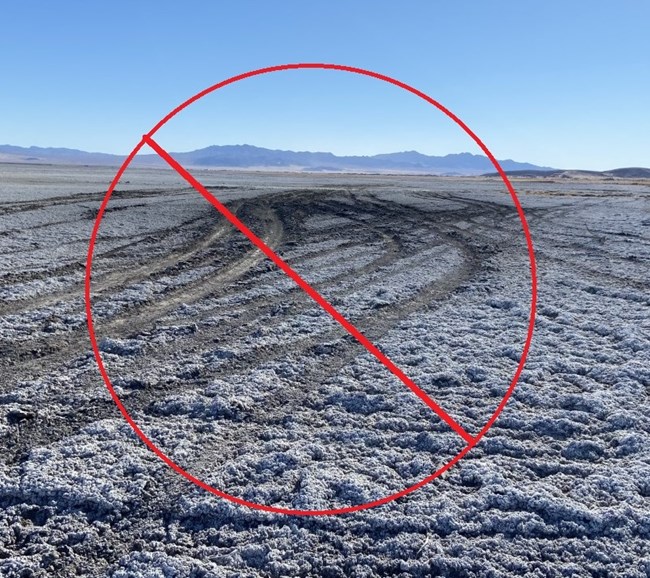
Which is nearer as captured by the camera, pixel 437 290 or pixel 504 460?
pixel 504 460

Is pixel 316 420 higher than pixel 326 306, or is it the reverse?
pixel 326 306

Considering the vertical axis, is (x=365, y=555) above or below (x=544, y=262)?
below

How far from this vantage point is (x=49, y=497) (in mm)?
3357

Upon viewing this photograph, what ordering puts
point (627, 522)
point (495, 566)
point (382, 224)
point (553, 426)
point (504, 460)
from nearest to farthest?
1. point (495, 566)
2. point (627, 522)
3. point (504, 460)
4. point (553, 426)
5. point (382, 224)

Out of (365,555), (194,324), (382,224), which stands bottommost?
(365,555)

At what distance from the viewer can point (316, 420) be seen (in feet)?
14.3

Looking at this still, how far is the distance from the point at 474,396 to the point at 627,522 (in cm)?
164

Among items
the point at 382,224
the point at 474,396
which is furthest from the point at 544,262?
the point at 474,396

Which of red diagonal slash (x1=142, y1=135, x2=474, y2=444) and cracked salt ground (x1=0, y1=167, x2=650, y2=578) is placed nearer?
cracked salt ground (x1=0, y1=167, x2=650, y2=578)

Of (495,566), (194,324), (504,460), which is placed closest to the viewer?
(495,566)

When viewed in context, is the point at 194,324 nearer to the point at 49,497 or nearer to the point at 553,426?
the point at 49,497

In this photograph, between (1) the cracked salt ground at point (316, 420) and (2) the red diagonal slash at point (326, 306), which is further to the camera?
(2) the red diagonal slash at point (326, 306)

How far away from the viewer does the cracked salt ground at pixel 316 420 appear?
3.07 metres

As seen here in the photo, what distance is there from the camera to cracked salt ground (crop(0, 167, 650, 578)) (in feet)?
10.1
